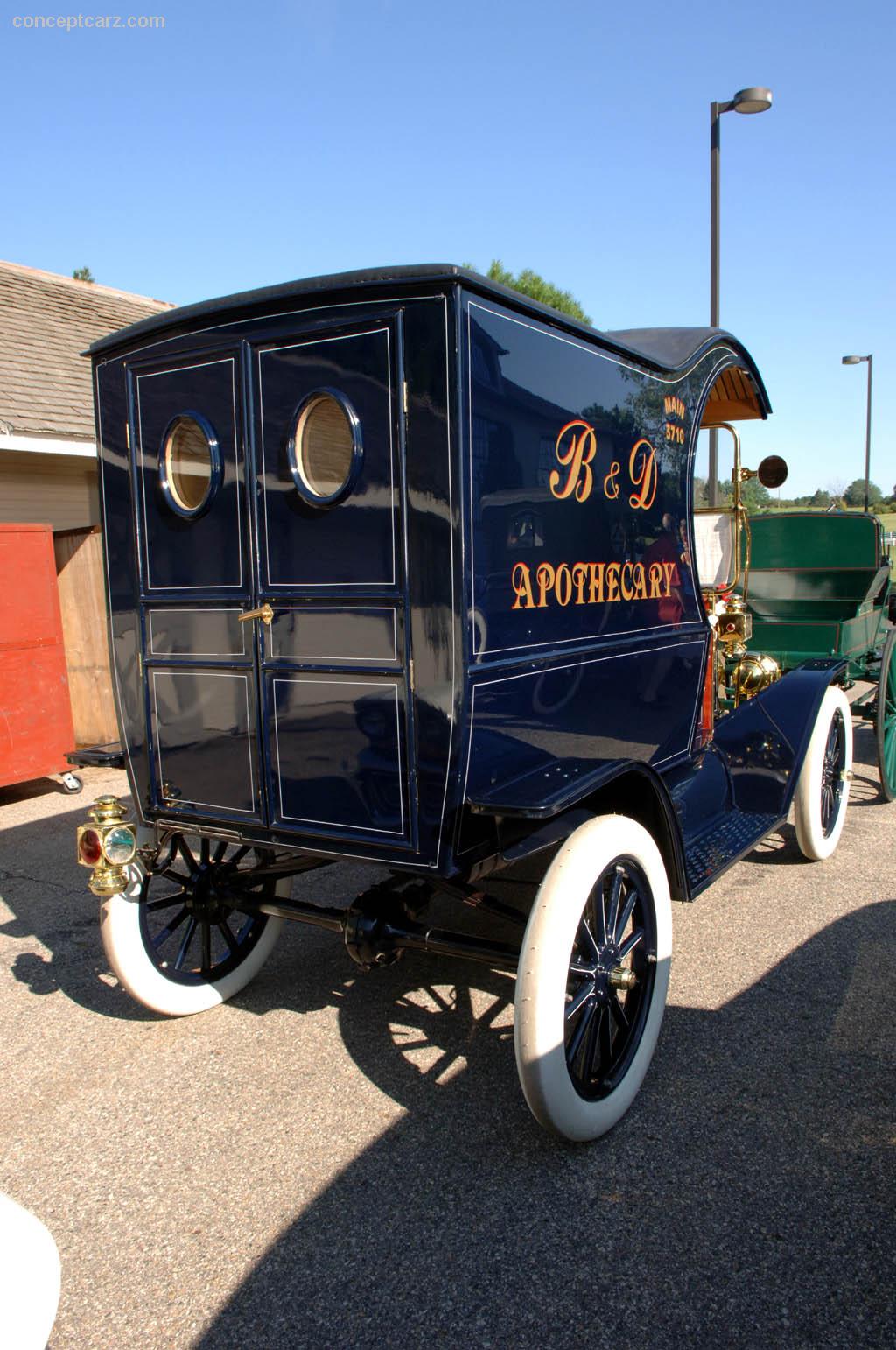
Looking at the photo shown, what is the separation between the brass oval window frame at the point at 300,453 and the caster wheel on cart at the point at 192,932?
→ 139 centimetres

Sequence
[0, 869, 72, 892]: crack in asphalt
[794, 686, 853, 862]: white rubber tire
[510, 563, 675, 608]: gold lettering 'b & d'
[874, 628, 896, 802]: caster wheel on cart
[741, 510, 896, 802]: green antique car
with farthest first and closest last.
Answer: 1. [741, 510, 896, 802]: green antique car
2. [874, 628, 896, 802]: caster wheel on cart
3. [0, 869, 72, 892]: crack in asphalt
4. [794, 686, 853, 862]: white rubber tire
5. [510, 563, 675, 608]: gold lettering 'b & d'

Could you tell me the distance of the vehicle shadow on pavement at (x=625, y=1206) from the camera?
2113mm

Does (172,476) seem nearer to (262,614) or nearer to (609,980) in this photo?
(262,614)

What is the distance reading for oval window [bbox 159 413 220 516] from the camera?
10.1ft

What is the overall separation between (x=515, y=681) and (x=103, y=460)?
1.67 meters

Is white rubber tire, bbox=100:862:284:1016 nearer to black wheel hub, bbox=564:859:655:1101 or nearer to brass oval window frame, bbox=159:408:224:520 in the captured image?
brass oval window frame, bbox=159:408:224:520

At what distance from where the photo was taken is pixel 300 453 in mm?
2867

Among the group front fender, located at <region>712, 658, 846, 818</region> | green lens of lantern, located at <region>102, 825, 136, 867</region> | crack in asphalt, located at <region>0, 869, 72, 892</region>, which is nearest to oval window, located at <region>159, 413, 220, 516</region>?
green lens of lantern, located at <region>102, 825, 136, 867</region>

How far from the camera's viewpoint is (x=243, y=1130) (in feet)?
9.45

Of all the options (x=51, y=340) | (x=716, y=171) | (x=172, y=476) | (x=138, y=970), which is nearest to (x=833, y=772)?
(x=138, y=970)

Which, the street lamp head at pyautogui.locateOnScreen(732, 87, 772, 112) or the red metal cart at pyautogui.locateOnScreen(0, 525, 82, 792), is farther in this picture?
the street lamp head at pyautogui.locateOnScreen(732, 87, 772, 112)

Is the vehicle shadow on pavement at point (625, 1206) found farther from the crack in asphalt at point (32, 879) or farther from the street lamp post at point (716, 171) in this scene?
the street lamp post at point (716, 171)

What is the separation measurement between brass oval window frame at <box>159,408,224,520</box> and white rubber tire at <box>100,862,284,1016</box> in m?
1.19

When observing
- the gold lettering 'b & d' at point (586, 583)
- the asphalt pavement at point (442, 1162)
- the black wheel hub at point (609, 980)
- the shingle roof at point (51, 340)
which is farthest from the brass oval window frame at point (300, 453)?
the shingle roof at point (51, 340)
